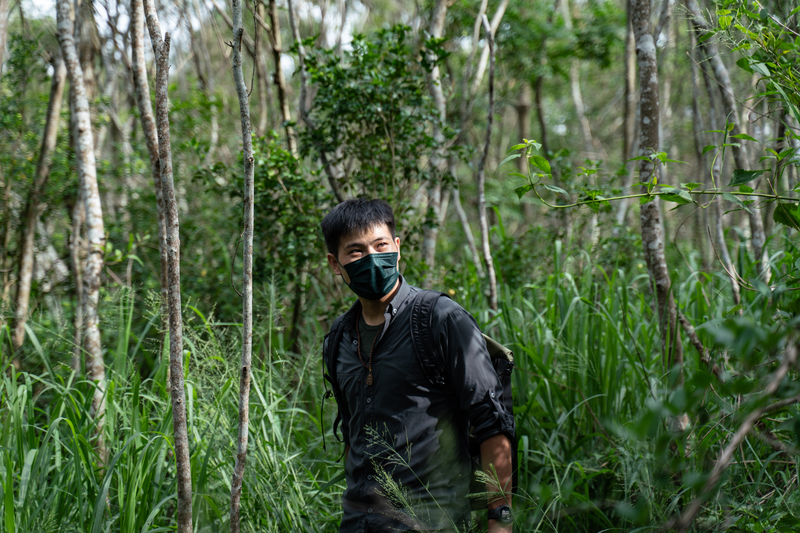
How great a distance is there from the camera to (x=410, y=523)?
5.33ft

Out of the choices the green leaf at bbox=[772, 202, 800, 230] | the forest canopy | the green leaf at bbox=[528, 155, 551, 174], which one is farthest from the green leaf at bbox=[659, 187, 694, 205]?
the green leaf at bbox=[528, 155, 551, 174]

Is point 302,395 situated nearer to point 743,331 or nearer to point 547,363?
point 547,363

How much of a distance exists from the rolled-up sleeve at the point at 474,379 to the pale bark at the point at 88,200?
87.9 inches

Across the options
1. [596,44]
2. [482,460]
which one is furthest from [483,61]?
[482,460]

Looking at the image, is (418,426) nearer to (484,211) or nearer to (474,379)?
(474,379)

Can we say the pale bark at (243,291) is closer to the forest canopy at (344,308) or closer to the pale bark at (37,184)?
the forest canopy at (344,308)

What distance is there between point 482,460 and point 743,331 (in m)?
1.25

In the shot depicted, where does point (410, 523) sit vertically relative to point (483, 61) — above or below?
below

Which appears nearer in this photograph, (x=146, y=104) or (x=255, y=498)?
(x=255, y=498)

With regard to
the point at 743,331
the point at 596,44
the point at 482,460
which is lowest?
the point at 482,460

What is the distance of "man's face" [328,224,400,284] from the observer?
6.44 ft

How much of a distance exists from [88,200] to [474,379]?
2854 mm

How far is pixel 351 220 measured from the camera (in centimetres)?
199

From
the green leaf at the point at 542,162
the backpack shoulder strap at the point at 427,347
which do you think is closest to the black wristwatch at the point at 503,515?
the backpack shoulder strap at the point at 427,347
